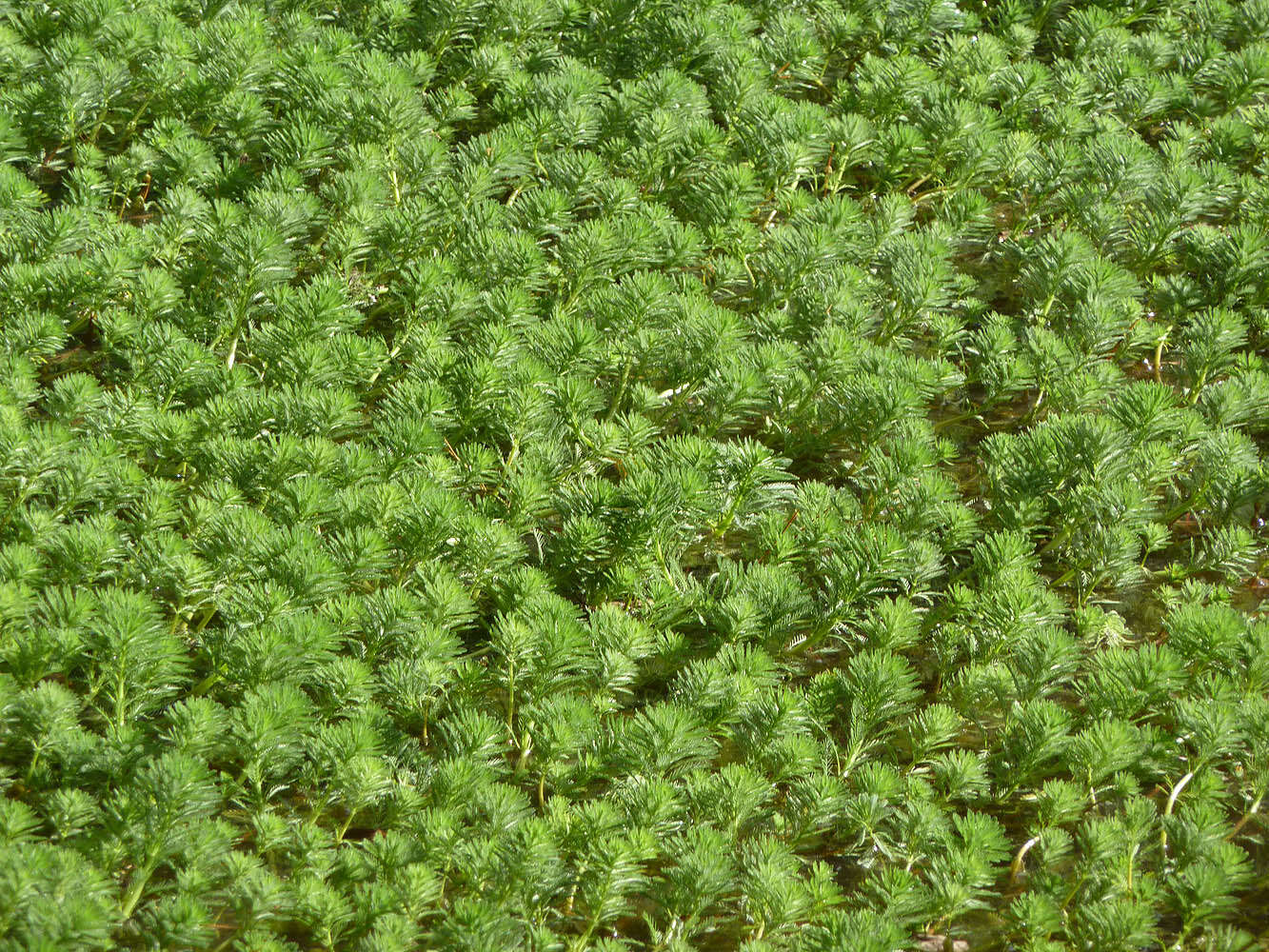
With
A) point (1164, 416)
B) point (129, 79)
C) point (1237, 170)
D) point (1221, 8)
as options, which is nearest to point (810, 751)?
point (1164, 416)

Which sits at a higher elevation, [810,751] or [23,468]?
[23,468]

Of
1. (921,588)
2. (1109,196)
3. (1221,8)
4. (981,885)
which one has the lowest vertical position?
(981,885)

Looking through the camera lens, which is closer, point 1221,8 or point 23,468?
point 23,468

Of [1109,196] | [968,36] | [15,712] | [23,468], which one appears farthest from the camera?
[968,36]

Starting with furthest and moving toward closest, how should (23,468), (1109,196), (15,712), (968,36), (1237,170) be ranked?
(968,36), (1237,170), (1109,196), (23,468), (15,712)

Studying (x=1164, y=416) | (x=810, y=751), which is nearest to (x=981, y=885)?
(x=810, y=751)

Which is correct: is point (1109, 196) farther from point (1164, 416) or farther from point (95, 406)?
point (95, 406)
